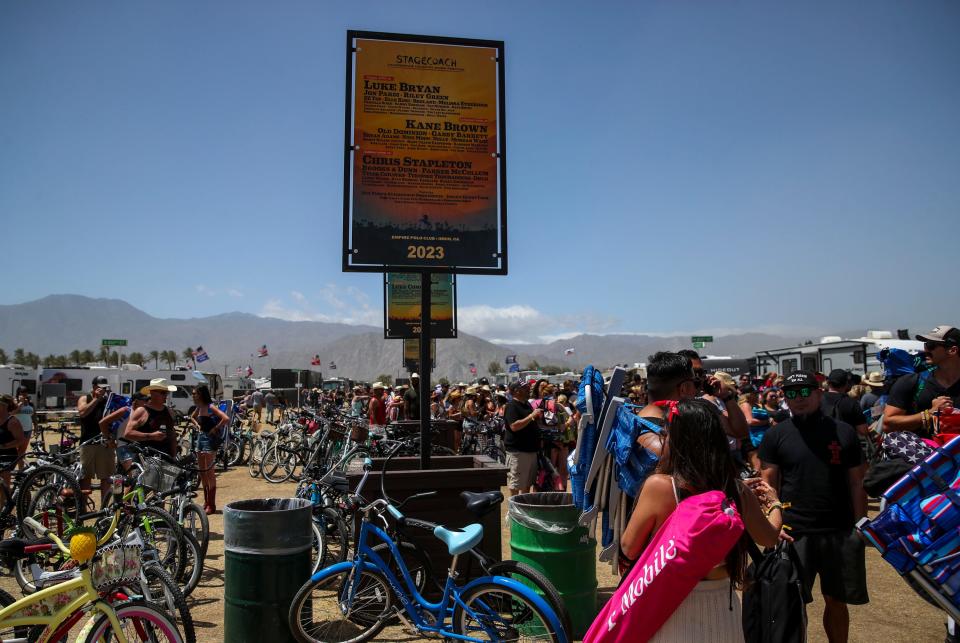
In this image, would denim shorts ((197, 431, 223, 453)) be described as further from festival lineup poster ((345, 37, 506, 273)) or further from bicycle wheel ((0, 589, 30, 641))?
bicycle wheel ((0, 589, 30, 641))

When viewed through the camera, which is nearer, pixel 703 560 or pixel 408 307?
pixel 703 560

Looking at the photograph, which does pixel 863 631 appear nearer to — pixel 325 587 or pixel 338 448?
pixel 325 587

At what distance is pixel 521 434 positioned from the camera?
9.08 m

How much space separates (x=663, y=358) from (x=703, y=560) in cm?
162

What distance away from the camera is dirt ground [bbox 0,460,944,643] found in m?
5.30

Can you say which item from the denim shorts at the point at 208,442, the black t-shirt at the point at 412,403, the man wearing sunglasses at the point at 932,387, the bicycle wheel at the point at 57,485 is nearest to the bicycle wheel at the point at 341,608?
the man wearing sunglasses at the point at 932,387

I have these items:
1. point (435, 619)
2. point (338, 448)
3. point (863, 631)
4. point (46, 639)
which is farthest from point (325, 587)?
point (338, 448)

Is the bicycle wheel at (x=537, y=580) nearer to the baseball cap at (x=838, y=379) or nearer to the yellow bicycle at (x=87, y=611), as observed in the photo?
the yellow bicycle at (x=87, y=611)

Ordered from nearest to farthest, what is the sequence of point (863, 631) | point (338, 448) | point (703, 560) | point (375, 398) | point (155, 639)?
Answer: point (703, 560), point (155, 639), point (863, 631), point (338, 448), point (375, 398)

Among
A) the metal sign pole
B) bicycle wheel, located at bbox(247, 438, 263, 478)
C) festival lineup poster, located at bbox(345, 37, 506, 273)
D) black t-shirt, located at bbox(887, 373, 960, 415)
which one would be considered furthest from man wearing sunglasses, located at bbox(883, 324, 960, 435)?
bicycle wheel, located at bbox(247, 438, 263, 478)

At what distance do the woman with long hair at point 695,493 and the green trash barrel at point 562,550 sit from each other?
233 cm

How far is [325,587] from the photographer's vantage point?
4.75m

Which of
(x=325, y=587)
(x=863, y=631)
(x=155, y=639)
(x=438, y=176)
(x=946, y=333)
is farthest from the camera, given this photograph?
(x=438, y=176)

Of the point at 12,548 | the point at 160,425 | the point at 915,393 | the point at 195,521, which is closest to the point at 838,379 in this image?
the point at 915,393
